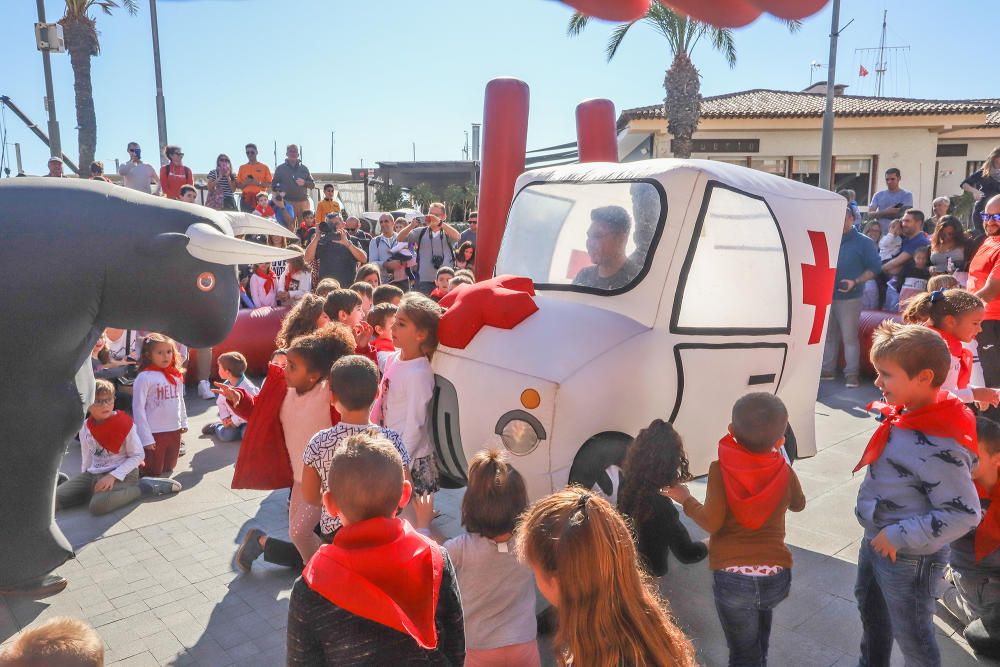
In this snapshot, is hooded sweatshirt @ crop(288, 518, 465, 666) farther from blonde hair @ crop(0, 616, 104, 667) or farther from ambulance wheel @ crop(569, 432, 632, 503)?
ambulance wheel @ crop(569, 432, 632, 503)

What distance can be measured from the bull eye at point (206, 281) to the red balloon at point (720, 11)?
9.17 feet

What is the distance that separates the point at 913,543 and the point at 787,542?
2.00 metres

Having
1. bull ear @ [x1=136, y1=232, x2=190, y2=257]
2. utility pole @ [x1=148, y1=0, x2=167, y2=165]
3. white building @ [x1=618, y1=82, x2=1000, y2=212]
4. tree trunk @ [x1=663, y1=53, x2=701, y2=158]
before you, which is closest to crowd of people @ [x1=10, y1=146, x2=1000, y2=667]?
bull ear @ [x1=136, y1=232, x2=190, y2=257]

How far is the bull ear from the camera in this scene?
11.7ft

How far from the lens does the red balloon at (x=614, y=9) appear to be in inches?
63.7

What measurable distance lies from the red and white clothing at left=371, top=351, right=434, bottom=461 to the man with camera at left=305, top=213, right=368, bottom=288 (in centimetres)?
589

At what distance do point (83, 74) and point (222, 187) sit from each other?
8.80 metres

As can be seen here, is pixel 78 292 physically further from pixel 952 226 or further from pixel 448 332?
pixel 952 226

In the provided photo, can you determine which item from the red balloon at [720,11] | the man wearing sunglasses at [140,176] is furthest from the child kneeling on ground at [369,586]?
the man wearing sunglasses at [140,176]

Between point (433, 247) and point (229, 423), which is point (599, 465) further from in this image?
point (433, 247)

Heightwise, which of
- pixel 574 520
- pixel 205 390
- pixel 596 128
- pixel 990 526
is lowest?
pixel 205 390

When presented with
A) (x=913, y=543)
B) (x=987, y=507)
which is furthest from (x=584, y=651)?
(x=987, y=507)

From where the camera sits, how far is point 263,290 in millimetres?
8773

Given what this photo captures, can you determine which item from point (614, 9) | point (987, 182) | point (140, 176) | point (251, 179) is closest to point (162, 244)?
point (614, 9)
